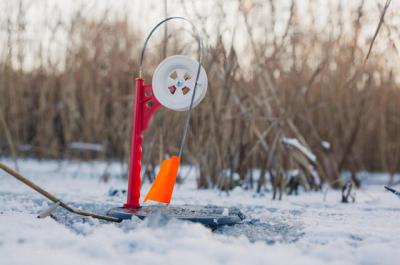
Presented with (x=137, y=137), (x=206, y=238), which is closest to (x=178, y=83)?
(x=137, y=137)

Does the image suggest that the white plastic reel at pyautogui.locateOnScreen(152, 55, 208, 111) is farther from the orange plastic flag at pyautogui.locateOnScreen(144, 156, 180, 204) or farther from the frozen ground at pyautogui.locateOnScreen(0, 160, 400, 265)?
the frozen ground at pyautogui.locateOnScreen(0, 160, 400, 265)

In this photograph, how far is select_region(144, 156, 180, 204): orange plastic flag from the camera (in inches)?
61.8

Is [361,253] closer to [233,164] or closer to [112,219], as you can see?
[112,219]

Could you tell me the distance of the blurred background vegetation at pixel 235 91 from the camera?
8.69 feet

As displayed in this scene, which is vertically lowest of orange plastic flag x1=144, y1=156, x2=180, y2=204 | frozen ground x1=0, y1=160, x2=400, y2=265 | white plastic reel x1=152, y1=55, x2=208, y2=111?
frozen ground x1=0, y1=160, x2=400, y2=265

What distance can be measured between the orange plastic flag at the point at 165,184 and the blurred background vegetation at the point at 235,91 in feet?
2.47

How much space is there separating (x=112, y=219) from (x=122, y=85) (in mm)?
3350

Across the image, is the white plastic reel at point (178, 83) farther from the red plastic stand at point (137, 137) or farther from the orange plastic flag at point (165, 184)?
the orange plastic flag at point (165, 184)

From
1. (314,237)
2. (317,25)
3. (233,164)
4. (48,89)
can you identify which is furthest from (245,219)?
(48,89)

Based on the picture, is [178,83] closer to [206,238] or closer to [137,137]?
[137,137]

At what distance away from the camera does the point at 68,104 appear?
13.2ft

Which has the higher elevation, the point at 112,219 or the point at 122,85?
the point at 122,85

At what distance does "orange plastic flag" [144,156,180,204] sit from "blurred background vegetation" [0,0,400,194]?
754 millimetres

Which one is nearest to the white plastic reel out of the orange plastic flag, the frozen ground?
the orange plastic flag
